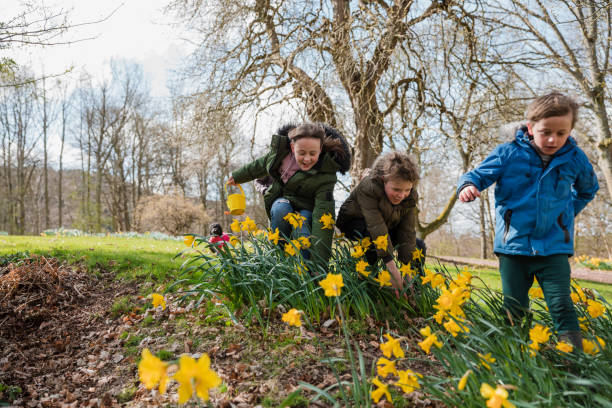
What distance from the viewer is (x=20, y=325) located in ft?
8.84

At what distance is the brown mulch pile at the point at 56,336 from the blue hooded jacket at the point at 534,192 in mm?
2442

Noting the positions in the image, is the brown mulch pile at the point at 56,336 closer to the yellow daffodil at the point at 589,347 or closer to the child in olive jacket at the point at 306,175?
the child in olive jacket at the point at 306,175

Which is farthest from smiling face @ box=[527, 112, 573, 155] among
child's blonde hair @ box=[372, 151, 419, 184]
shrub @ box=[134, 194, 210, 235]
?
shrub @ box=[134, 194, 210, 235]

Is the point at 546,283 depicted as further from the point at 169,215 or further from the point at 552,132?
the point at 169,215

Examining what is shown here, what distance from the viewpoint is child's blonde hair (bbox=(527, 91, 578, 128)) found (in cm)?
186

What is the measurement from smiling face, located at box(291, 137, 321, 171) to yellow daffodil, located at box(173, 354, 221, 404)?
195cm

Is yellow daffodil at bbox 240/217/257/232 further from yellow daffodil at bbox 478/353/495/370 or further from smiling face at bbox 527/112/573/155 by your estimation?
smiling face at bbox 527/112/573/155

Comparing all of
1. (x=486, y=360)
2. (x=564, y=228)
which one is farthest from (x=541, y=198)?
(x=486, y=360)

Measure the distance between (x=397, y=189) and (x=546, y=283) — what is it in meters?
1.03

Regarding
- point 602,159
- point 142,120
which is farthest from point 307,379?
point 142,120

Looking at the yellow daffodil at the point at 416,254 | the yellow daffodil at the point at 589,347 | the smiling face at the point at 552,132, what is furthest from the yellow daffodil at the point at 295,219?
the yellow daffodil at the point at 589,347

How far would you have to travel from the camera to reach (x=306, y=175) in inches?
109

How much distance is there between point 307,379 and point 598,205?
59.8 feet

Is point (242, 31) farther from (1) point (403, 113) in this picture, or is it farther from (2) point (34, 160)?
(2) point (34, 160)
